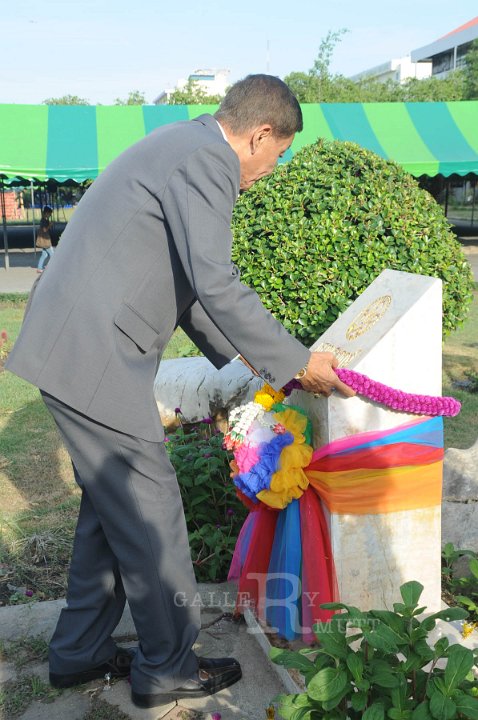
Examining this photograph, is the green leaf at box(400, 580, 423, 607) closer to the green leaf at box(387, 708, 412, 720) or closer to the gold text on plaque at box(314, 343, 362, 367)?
the green leaf at box(387, 708, 412, 720)

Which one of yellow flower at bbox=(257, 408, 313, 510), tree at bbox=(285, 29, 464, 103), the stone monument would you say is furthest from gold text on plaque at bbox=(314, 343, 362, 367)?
tree at bbox=(285, 29, 464, 103)

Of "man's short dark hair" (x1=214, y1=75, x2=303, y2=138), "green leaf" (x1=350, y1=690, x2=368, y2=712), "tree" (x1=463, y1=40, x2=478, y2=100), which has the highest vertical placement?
"tree" (x1=463, y1=40, x2=478, y2=100)

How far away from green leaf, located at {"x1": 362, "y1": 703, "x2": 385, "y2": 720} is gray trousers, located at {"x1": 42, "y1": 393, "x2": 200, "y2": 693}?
0.79 m

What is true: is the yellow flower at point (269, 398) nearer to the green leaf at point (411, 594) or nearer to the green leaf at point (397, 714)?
the green leaf at point (411, 594)

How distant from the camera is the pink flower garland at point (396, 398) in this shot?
2.25 meters

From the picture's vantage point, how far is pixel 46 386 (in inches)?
83.3

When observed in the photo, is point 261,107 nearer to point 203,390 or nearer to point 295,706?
point 295,706

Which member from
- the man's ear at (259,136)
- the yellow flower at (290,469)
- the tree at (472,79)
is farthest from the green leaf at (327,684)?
the tree at (472,79)

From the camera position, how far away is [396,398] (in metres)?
2.33

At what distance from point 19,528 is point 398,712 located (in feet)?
8.32

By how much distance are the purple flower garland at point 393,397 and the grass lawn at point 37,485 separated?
153cm

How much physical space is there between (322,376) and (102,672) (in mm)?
1218

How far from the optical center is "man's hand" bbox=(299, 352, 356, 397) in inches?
87.2

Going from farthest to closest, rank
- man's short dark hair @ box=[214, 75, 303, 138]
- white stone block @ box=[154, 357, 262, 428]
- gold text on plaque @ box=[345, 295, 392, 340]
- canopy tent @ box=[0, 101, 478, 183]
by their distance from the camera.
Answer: canopy tent @ box=[0, 101, 478, 183], white stone block @ box=[154, 357, 262, 428], gold text on plaque @ box=[345, 295, 392, 340], man's short dark hair @ box=[214, 75, 303, 138]
